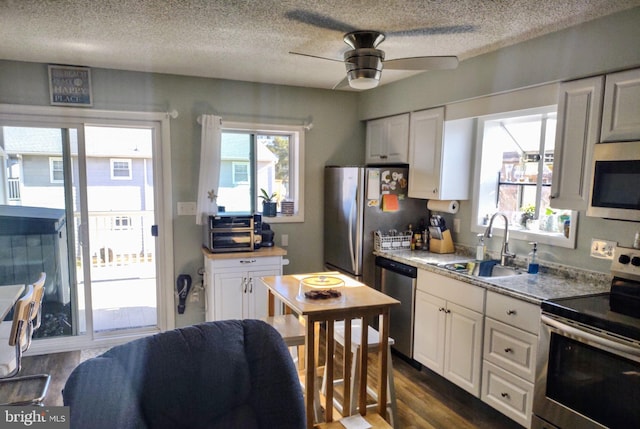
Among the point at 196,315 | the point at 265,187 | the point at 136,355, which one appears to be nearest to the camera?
the point at 136,355

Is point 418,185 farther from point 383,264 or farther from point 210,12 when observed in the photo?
point 210,12

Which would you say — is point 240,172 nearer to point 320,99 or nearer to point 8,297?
point 320,99

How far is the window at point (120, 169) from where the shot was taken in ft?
12.6

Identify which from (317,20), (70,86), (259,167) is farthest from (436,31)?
(70,86)

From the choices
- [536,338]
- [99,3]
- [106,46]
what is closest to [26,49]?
[106,46]

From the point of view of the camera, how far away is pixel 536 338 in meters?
2.27

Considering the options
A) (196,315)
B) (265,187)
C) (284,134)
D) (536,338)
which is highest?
(284,134)

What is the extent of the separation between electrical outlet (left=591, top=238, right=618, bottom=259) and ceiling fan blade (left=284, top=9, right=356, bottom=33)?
1.94m

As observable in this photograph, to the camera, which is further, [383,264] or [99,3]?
[383,264]

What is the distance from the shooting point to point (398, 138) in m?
3.86

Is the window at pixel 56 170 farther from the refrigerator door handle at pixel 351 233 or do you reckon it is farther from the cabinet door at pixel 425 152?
the cabinet door at pixel 425 152

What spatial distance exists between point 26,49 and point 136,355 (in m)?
2.66

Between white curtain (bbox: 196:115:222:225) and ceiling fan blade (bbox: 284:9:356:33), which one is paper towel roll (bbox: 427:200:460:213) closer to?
ceiling fan blade (bbox: 284:9:356:33)

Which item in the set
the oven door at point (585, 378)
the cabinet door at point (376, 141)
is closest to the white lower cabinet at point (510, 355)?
the oven door at point (585, 378)
